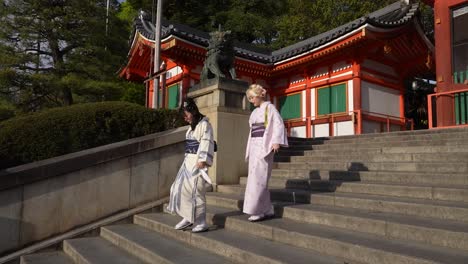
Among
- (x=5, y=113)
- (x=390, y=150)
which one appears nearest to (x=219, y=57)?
(x=390, y=150)

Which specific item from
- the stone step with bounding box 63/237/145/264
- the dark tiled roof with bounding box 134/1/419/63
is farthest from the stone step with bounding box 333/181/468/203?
the dark tiled roof with bounding box 134/1/419/63

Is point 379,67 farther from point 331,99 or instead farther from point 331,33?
point 331,33

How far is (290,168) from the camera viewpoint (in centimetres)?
693

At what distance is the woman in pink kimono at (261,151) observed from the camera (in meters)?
4.29

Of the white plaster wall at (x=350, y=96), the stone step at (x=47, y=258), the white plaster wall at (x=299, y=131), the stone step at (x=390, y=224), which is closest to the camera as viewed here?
the stone step at (x=390, y=224)

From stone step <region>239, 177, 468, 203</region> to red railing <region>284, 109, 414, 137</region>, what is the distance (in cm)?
767

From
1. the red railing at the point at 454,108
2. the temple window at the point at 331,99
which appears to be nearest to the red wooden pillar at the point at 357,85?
the temple window at the point at 331,99

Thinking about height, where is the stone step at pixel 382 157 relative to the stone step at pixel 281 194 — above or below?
above

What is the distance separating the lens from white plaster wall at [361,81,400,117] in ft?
44.7

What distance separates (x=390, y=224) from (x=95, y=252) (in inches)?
139

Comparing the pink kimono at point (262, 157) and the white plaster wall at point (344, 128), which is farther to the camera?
the white plaster wall at point (344, 128)

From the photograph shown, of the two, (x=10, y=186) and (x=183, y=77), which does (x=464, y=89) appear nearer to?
(x=183, y=77)

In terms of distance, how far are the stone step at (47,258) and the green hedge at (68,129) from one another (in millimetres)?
1867

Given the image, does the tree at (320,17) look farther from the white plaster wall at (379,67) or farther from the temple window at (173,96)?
the temple window at (173,96)
